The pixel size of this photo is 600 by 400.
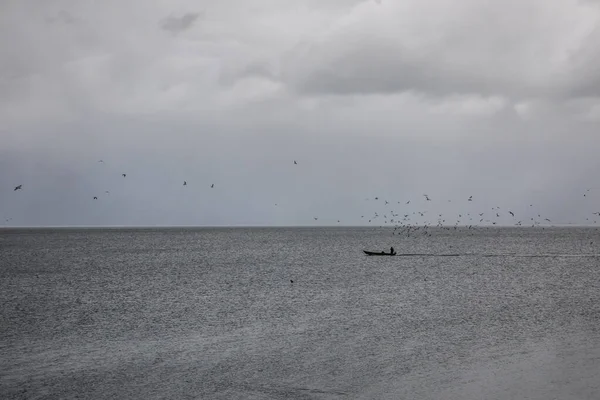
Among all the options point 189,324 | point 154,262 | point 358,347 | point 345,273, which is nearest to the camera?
point 358,347

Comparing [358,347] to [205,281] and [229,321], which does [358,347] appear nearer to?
[229,321]

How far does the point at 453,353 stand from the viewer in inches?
1200

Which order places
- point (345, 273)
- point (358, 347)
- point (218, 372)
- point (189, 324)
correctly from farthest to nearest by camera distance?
point (345, 273)
point (189, 324)
point (358, 347)
point (218, 372)

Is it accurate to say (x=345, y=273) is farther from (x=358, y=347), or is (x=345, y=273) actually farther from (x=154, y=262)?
(x=358, y=347)

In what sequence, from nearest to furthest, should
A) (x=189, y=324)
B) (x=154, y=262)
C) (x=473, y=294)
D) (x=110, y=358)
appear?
(x=110, y=358) → (x=189, y=324) → (x=473, y=294) → (x=154, y=262)

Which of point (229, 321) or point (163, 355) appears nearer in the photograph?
point (163, 355)

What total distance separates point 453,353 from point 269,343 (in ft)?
30.2

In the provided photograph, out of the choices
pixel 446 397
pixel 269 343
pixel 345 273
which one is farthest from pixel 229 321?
pixel 345 273

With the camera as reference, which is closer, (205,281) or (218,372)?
(218,372)

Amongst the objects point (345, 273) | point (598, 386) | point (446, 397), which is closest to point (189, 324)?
point (446, 397)

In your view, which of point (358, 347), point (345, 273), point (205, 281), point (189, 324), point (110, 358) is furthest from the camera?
point (345, 273)

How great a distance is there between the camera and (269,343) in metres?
33.1

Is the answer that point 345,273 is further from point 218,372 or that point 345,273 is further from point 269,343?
point 218,372

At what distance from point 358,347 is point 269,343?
4.62 metres
